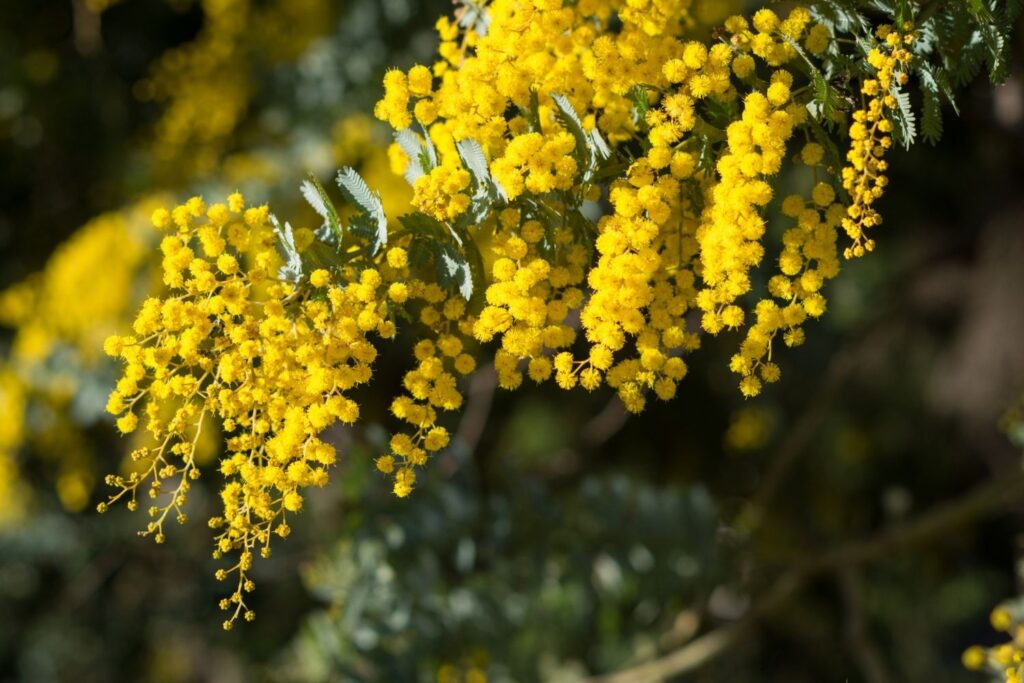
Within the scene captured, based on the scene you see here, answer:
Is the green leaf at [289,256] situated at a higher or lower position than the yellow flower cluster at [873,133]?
lower

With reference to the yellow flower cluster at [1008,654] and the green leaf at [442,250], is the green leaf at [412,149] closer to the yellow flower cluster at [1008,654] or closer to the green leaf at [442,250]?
the green leaf at [442,250]

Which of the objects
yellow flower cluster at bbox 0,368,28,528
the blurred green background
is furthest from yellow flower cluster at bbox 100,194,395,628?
yellow flower cluster at bbox 0,368,28,528

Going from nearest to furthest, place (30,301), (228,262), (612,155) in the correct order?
(228,262)
(612,155)
(30,301)

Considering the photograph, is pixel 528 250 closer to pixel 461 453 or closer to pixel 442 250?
pixel 442 250

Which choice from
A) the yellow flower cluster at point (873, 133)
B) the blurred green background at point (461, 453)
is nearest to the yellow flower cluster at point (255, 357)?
the yellow flower cluster at point (873, 133)

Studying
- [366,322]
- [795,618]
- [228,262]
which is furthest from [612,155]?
[795,618]

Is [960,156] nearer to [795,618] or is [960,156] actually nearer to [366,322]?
[795,618]
